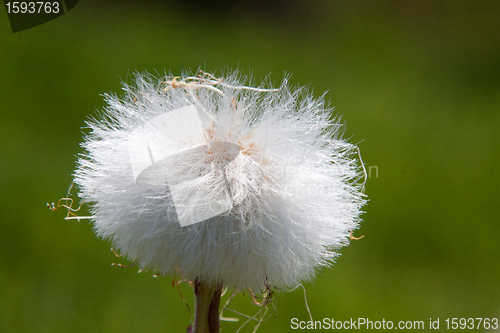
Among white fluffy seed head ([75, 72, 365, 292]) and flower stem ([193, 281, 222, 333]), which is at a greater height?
white fluffy seed head ([75, 72, 365, 292])

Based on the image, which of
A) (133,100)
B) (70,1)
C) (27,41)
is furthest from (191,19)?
(133,100)

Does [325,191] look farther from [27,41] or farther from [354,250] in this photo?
[27,41]

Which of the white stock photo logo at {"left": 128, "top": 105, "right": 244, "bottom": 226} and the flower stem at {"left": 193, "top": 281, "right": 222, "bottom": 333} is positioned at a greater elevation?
the white stock photo logo at {"left": 128, "top": 105, "right": 244, "bottom": 226}

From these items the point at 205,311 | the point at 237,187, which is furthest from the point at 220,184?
the point at 205,311

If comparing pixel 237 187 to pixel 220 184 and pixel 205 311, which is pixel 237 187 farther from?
pixel 205 311
